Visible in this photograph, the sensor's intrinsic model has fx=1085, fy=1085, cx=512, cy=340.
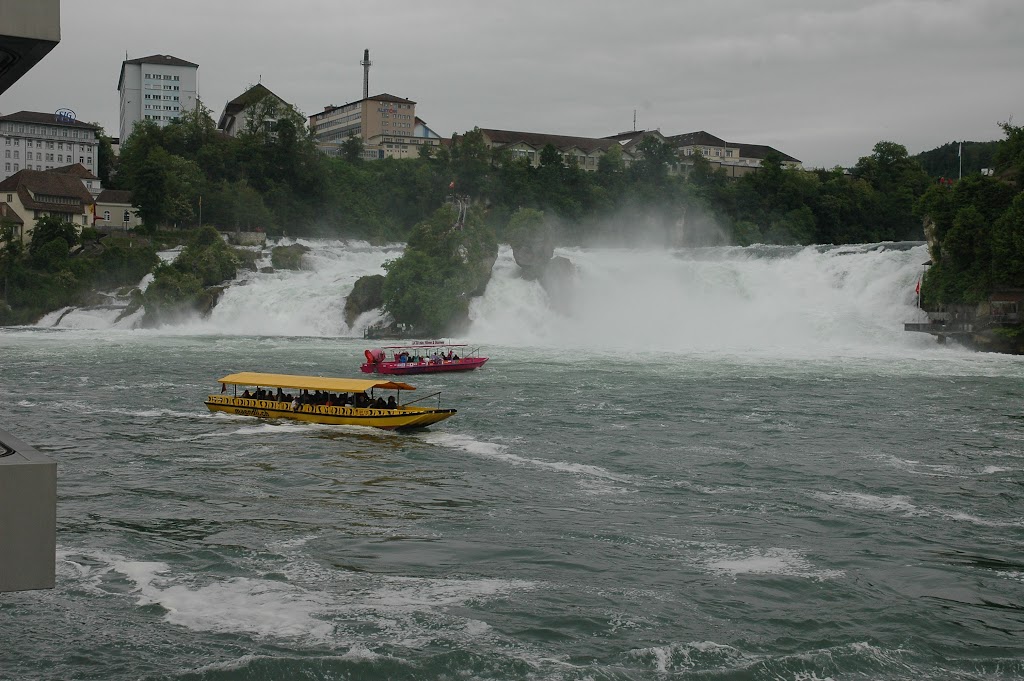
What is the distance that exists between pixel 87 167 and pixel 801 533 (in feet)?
391

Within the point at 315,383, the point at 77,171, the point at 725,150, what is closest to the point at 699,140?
the point at 725,150

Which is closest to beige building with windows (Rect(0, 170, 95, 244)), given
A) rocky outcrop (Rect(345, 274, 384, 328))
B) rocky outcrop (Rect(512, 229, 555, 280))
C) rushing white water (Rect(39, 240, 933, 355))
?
rushing white water (Rect(39, 240, 933, 355))

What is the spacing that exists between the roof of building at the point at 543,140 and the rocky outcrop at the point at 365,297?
72.1m

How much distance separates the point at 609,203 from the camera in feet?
397

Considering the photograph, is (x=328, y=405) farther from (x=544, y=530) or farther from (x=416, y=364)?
(x=416, y=364)

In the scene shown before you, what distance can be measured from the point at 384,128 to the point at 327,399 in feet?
393

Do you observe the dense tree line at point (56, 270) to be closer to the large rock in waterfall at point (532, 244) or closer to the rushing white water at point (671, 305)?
the rushing white water at point (671, 305)

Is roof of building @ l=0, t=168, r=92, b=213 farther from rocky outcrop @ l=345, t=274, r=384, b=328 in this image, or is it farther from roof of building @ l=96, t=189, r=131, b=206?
rocky outcrop @ l=345, t=274, r=384, b=328

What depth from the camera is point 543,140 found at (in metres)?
146

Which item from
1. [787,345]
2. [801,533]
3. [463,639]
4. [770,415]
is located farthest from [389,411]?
[787,345]

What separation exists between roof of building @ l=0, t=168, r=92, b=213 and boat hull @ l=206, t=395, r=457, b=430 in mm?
65728

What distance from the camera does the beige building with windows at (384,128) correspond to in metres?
145

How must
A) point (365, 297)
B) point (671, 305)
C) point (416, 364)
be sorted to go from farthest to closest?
point (365, 297) → point (671, 305) → point (416, 364)

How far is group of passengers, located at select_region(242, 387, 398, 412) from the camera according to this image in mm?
33781
